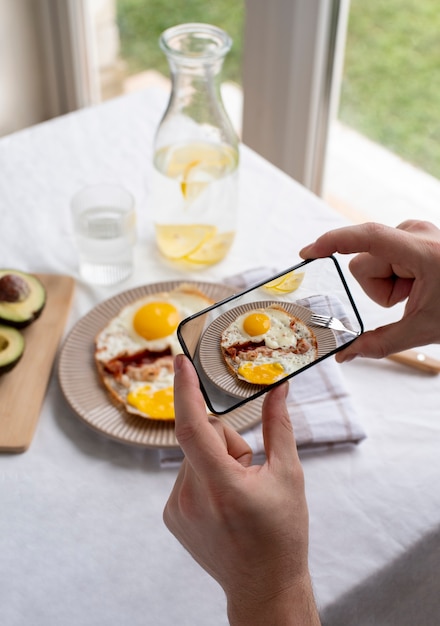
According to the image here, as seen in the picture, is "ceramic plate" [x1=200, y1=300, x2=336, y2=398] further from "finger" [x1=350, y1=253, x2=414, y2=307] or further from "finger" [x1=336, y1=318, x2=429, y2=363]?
"finger" [x1=350, y1=253, x2=414, y2=307]

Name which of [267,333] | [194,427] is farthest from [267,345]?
[194,427]

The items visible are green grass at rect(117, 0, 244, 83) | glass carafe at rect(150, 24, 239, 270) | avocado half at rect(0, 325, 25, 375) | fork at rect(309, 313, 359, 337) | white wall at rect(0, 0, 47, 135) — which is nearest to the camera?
fork at rect(309, 313, 359, 337)

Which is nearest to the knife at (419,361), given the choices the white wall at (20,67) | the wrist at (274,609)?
the wrist at (274,609)

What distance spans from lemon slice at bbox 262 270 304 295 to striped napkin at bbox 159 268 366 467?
24 centimetres

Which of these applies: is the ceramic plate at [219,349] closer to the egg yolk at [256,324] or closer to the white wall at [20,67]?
the egg yolk at [256,324]

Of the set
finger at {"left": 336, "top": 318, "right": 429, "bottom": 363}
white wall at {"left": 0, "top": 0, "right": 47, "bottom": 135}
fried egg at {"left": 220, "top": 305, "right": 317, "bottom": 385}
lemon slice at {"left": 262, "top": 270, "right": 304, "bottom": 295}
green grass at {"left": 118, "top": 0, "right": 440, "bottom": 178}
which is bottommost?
white wall at {"left": 0, "top": 0, "right": 47, "bottom": 135}

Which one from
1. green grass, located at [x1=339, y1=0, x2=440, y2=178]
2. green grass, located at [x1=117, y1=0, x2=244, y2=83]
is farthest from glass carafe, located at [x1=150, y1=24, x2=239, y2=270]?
green grass, located at [x1=117, y1=0, x2=244, y2=83]

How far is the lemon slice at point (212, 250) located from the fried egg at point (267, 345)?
0.48 meters

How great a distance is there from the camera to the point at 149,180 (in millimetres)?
1637

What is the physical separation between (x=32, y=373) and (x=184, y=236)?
1.27 ft

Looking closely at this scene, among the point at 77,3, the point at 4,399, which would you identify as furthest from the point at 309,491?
the point at 77,3

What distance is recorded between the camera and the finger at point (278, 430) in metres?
0.90

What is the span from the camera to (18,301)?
127cm

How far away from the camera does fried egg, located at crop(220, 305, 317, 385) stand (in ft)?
2.95
